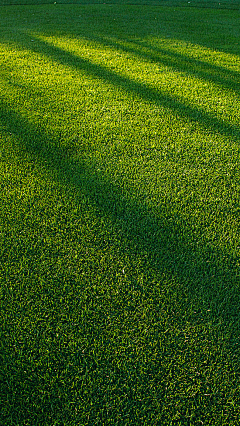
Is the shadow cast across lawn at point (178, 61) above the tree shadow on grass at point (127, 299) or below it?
above

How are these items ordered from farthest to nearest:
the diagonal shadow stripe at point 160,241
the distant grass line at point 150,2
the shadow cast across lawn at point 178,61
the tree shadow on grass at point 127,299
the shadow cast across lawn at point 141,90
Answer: the distant grass line at point 150,2 < the shadow cast across lawn at point 178,61 < the shadow cast across lawn at point 141,90 < the diagonal shadow stripe at point 160,241 < the tree shadow on grass at point 127,299

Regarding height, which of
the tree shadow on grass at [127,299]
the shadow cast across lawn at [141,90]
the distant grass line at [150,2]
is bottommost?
the tree shadow on grass at [127,299]

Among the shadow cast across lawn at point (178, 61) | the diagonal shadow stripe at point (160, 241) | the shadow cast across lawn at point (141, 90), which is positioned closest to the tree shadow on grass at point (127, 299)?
the diagonal shadow stripe at point (160, 241)

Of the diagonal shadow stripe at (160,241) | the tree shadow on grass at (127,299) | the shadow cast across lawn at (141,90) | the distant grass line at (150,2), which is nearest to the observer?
the tree shadow on grass at (127,299)

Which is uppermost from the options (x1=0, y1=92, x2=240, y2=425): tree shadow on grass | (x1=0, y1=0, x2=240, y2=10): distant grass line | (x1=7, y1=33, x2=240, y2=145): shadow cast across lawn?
(x1=0, y1=0, x2=240, y2=10): distant grass line

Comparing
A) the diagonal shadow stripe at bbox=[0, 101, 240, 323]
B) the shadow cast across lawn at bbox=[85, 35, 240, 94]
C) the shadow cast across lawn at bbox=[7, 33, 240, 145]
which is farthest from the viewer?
the shadow cast across lawn at bbox=[85, 35, 240, 94]

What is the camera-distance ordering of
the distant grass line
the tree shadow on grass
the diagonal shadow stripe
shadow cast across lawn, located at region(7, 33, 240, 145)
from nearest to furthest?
the tree shadow on grass < the diagonal shadow stripe < shadow cast across lawn, located at region(7, 33, 240, 145) < the distant grass line

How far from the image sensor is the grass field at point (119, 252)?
129 cm

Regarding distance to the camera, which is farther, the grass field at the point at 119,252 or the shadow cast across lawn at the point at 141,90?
the shadow cast across lawn at the point at 141,90

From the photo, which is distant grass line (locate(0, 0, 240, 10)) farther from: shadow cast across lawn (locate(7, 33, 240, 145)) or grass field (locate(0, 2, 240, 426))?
grass field (locate(0, 2, 240, 426))

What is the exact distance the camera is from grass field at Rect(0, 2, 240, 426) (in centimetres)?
129

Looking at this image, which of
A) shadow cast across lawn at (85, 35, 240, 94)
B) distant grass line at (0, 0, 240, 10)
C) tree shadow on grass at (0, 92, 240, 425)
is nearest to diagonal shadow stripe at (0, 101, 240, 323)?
tree shadow on grass at (0, 92, 240, 425)

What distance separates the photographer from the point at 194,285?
1679 millimetres

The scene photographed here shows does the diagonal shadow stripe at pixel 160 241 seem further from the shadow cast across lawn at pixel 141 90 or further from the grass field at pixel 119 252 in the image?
the shadow cast across lawn at pixel 141 90
